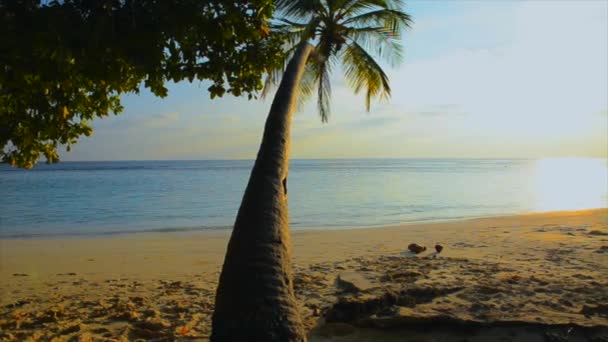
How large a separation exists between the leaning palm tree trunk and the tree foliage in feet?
4.61

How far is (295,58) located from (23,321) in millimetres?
4548

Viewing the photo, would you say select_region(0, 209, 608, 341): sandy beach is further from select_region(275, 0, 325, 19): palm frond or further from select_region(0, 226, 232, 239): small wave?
select_region(275, 0, 325, 19): palm frond

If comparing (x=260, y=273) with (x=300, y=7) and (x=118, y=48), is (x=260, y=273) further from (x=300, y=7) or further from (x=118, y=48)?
(x=300, y=7)

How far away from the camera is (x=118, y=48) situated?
4.42 meters

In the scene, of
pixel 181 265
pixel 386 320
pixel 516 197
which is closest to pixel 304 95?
pixel 181 265

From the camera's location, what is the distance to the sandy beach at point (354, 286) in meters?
4.97

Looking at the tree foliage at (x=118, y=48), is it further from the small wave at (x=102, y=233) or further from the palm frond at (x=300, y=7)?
the small wave at (x=102, y=233)

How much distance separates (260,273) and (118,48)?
8.08 ft

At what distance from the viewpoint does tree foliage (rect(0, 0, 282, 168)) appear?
406 cm

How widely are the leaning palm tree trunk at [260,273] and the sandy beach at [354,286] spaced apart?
165cm

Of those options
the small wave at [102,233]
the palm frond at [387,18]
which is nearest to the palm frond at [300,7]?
the palm frond at [387,18]

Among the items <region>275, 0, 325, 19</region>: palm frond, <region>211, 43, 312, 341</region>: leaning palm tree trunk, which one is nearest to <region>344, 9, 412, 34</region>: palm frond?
<region>275, 0, 325, 19</region>: palm frond

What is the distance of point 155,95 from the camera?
17.4ft

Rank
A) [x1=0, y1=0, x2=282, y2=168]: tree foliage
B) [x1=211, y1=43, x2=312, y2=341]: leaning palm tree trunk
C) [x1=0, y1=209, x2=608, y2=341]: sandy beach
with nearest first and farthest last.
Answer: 1. [x1=211, y1=43, x2=312, y2=341]: leaning palm tree trunk
2. [x1=0, y1=0, x2=282, y2=168]: tree foliage
3. [x1=0, y1=209, x2=608, y2=341]: sandy beach
